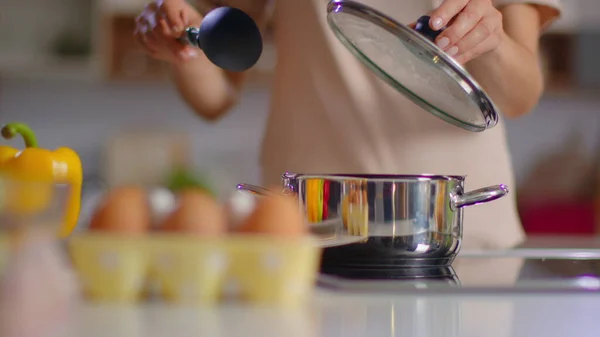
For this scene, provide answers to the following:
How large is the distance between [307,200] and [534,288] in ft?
0.65

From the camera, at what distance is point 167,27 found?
2.57 ft

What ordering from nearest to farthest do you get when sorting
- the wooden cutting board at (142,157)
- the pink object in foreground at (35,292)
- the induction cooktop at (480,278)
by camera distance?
the pink object in foreground at (35,292) → the induction cooktop at (480,278) → the wooden cutting board at (142,157)

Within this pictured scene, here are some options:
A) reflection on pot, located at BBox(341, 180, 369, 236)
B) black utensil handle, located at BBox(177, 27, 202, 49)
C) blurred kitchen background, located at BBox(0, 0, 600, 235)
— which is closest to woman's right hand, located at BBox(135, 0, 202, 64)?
black utensil handle, located at BBox(177, 27, 202, 49)

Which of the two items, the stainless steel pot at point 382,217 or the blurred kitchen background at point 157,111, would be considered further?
the blurred kitchen background at point 157,111

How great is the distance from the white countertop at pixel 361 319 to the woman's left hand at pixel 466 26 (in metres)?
0.29

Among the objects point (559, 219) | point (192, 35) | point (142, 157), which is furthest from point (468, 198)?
point (142, 157)

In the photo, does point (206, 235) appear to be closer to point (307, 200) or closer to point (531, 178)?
A: point (307, 200)

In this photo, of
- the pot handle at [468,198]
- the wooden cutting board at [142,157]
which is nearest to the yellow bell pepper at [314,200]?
the pot handle at [468,198]

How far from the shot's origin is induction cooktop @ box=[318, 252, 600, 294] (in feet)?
1.85

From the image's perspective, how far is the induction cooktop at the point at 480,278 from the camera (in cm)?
56

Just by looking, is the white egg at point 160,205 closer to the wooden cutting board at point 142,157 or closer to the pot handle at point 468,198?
the pot handle at point 468,198

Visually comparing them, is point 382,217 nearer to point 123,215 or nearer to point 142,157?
point 123,215

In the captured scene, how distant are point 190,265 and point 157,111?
8.02ft

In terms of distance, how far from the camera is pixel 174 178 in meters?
2.63
